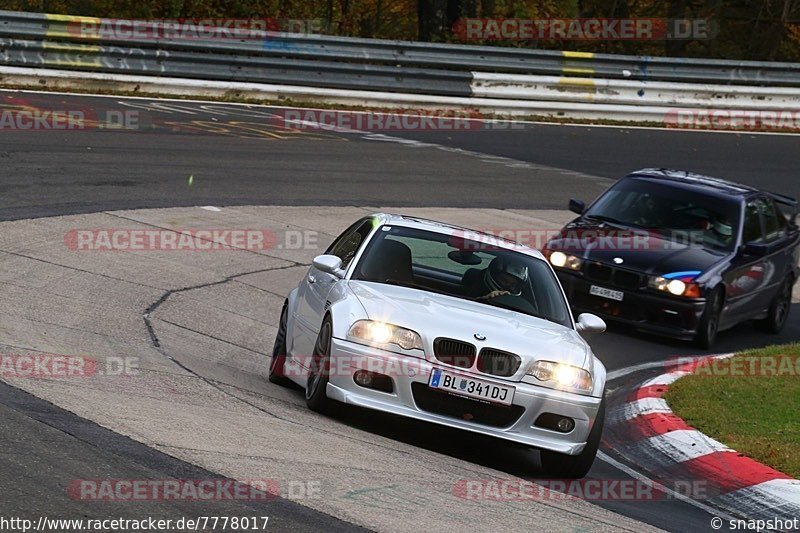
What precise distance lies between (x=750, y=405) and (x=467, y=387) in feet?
11.5

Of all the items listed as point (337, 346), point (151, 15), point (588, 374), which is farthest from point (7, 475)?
point (151, 15)

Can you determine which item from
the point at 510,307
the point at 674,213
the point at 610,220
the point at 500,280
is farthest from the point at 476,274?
the point at 674,213

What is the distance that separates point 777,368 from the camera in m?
12.2

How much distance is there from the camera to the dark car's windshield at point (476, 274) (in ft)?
30.0

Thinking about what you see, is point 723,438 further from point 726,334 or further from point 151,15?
point 151,15

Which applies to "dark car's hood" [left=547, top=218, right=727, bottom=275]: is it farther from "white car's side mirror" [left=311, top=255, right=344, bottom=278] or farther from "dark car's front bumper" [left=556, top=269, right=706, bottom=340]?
"white car's side mirror" [left=311, top=255, right=344, bottom=278]

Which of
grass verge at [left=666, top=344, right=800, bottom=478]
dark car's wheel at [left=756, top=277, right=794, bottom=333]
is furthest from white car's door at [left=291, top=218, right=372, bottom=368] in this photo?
dark car's wheel at [left=756, top=277, right=794, bottom=333]

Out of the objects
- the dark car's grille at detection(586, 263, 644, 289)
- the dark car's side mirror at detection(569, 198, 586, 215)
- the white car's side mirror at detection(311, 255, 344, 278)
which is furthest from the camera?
the dark car's side mirror at detection(569, 198, 586, 215)

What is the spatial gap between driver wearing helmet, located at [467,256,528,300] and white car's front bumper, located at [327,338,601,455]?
1261mm

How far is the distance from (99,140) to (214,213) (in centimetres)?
358

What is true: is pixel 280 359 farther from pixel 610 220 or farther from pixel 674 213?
pixel 674 213

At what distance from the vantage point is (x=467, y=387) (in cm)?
793

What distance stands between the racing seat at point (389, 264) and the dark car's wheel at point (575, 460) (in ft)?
5.45

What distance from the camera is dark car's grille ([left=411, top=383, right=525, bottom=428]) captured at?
7941 mm
